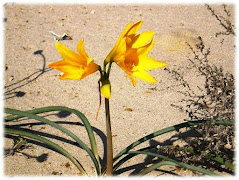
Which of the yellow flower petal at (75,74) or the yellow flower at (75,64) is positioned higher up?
the yellow flower at (75,64)

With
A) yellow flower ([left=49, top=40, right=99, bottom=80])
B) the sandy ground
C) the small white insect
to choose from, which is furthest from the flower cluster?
the small white insect

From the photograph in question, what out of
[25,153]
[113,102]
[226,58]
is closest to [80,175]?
[25,153]

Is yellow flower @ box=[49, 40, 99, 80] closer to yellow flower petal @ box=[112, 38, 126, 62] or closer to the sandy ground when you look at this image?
yellow flower petal @ box=[112, 38, 126, 62]

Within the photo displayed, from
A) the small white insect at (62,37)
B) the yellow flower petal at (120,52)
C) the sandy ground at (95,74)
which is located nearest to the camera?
the yellow flower petal at (120,52)

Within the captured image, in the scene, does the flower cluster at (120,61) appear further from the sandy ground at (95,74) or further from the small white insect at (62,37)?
the small white insect at (62,37)

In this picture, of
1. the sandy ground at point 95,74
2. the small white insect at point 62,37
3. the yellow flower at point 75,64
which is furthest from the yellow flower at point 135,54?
the small white insect at point 62,37

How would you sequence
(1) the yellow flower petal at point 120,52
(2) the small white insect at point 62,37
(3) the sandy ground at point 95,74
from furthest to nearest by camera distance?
(2) the small white insect at point 62,37, (3) the sandy ground at point 95,74, (1) the yellow flower petal at point 120,52

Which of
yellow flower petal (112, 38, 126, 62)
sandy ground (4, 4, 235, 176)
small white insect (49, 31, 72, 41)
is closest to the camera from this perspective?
yellow flower petal (112, 38, 126, 62)
